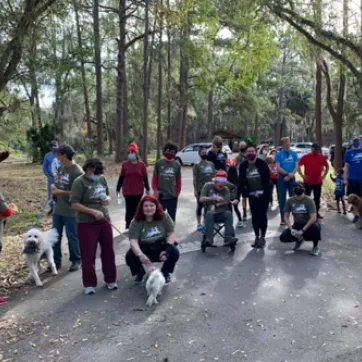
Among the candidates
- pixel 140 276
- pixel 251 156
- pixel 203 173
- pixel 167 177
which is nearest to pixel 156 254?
pixel 140 276

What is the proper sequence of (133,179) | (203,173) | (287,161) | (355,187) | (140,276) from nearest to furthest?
(140,276)
(133,179)
(203,173)
(287,161)
(355,187)

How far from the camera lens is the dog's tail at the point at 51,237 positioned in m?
6.20

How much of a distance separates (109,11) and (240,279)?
22.3 metres

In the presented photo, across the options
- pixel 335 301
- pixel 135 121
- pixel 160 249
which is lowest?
pixel 335 301

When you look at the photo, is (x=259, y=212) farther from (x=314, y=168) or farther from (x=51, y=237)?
(x=51, y=237)

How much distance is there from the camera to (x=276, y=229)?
9000 millimetres

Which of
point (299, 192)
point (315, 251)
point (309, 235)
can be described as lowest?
point (315, 251)

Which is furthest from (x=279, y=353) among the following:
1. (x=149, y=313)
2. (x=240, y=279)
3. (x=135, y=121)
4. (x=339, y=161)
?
(x=135, y=121)

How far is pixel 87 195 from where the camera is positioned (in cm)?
551

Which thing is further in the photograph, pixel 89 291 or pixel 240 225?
pixel 240 225

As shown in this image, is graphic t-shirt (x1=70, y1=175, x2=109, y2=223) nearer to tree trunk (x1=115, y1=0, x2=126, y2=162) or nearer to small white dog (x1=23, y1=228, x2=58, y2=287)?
small white dog (x1=23, y1=228, x2=58, y2=287)

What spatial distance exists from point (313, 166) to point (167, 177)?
11.0ft

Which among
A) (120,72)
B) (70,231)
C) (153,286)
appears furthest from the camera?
(120,72)

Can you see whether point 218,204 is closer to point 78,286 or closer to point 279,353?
point 78,286
